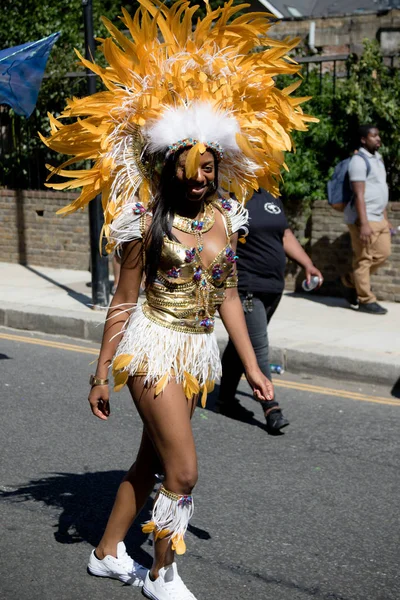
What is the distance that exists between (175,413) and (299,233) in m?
8.23

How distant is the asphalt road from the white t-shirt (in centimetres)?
315

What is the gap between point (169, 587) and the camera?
397 centimetres

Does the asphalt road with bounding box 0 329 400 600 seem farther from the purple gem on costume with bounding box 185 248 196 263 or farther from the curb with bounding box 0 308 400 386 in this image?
the purple gem on costume with bounding box 185 248 196 263

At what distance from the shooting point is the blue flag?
31.1ft

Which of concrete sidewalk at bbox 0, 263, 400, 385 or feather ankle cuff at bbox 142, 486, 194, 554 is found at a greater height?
feather ankle cuff at bbox 142, 486, 194, 554

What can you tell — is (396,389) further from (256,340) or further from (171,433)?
(171,433)

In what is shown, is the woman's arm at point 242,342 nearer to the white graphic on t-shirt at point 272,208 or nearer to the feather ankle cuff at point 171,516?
the feather ankle cuff at point 171,516

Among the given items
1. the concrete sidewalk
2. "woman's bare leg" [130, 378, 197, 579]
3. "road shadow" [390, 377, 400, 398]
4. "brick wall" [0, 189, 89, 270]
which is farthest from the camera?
"brick wall" [0, 189, 89, 270]

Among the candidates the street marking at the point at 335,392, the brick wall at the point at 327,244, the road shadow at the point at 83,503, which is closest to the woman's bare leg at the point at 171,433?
the road shadow at the point at 83,503

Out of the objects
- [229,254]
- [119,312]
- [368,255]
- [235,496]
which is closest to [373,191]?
[368,255]

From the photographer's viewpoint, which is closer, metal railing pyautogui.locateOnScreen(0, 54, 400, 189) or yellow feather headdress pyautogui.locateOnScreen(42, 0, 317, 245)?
yellow feather headdress pyautogui.locateOnScreen(42, 0, 317, 245)

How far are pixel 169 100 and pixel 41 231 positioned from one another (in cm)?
1039

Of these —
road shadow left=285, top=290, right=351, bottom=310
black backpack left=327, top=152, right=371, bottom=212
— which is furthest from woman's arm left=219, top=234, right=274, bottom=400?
road shadow left=285, top=290, right=351, bottom=310

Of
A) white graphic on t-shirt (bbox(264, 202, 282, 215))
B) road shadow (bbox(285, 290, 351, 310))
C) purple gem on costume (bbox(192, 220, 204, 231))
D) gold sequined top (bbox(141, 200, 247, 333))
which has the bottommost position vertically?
road shadow (bbox(285, 290, 351, 310))
